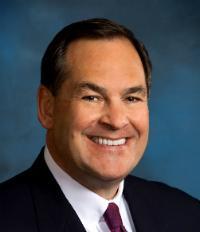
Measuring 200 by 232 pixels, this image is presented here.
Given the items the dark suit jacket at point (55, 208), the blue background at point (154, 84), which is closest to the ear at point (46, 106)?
the dark suit jacket at point (55, 208)

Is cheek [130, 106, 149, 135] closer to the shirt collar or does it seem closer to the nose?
the nose

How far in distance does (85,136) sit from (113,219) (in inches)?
13.0

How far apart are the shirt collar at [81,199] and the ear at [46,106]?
7.2 inches

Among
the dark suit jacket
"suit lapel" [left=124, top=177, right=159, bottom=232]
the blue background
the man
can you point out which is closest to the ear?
the man

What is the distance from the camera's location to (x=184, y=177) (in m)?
4.98

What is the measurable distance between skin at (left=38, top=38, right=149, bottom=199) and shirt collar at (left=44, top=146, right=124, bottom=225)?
22mm

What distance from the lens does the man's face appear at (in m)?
2.96

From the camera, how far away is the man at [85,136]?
2.96m

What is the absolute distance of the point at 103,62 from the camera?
9.87 feet

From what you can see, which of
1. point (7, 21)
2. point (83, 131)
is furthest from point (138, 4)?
point (83, 131)

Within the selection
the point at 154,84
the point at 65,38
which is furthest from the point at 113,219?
the point at 154,84

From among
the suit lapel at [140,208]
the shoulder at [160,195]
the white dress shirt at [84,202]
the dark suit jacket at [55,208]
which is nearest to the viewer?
the dark suit jacket at [55,208]

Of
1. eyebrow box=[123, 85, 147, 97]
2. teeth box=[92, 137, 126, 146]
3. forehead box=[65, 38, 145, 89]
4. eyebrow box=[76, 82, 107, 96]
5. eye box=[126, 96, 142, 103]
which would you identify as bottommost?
teeth box=[92, 137, 126, 146]

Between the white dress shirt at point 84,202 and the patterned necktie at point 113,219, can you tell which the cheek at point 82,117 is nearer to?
the white dress shirt at point 84,202
